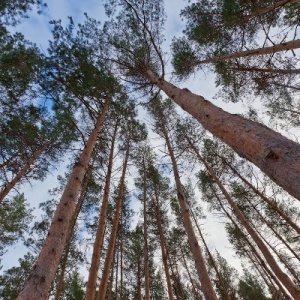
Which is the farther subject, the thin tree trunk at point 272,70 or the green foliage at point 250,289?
the green foliage at point 250,289

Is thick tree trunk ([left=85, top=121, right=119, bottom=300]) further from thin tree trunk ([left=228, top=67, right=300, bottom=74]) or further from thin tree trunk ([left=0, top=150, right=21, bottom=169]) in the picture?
thin tree trunk ([left=228, top=67, right=300, bottom=74])

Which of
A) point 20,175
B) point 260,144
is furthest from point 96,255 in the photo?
point 260,144

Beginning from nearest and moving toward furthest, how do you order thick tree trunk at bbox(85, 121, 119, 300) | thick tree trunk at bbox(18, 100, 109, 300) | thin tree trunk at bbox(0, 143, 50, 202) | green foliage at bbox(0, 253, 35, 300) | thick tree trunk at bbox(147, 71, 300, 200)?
1. thick tree trunk at bbox(147, 71, 300, 200)
2. thick tree trunk at bbox(18, 100, 109, 300)
3. thick tree trunk at bbox(85, 121, 119, 300)
4. thin tree trunk at bbox(0, 143, 50, 202)
5. green foliage at bbox(0, 253, 35, 300)

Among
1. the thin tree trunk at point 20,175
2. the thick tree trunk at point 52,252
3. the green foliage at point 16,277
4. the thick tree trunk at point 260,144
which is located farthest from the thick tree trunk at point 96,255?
the green foliage at point 16,277

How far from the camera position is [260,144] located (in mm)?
2170

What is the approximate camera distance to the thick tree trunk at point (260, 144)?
1726mm

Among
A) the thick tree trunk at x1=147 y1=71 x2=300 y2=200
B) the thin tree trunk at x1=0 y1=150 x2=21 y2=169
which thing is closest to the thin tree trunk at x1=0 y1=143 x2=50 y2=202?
the thin tree trunk at x1=0 y1=150 x2=21 y2=169

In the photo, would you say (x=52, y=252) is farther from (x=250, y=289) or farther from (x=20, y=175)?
(x=250, y=289)

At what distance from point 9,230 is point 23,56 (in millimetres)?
11148

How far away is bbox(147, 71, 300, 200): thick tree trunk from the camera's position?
173 cm

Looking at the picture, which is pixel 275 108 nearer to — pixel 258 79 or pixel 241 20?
pixel 258 79

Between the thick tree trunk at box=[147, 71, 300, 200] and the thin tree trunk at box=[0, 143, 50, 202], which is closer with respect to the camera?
the thick tree trunk at box=[147, 71, 300, 200]

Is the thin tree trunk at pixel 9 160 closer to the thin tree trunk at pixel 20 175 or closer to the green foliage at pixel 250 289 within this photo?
the thin tree trunk at pixel 20 175

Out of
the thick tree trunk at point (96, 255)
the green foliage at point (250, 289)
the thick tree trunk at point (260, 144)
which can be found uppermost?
the green foliage at point (250, 289)
